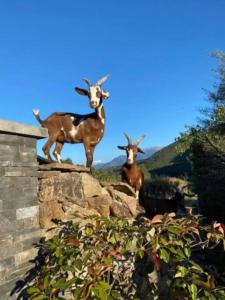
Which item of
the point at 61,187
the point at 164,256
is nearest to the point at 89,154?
the point at 61,187

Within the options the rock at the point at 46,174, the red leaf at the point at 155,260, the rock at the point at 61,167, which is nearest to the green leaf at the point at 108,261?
the red leaf at the point at 155,260

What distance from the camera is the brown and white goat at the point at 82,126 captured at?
6.50 meters

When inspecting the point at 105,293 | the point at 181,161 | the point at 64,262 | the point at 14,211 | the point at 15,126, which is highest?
the point at 181,161

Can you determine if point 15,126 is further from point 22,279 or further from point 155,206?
point 155,206

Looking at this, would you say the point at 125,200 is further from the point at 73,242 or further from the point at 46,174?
the point at 73,242

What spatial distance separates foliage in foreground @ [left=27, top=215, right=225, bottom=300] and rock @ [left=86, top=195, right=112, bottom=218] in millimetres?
1368

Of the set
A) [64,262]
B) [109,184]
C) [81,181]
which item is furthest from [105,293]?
[109,184]

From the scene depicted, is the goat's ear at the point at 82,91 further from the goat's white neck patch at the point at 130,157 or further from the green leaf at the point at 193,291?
the green leaf at the point at 193,291

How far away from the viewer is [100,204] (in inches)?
224

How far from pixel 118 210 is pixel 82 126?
1510mm

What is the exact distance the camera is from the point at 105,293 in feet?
10.5

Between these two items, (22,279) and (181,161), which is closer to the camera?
(22,279)

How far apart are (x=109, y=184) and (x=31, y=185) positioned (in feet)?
6.62

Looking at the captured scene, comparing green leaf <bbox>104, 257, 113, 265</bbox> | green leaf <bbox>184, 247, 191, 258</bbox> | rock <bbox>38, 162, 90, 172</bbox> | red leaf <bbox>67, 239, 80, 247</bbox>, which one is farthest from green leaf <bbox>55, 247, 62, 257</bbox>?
rock <bbox>38, 162, 90, 172</bbox>
